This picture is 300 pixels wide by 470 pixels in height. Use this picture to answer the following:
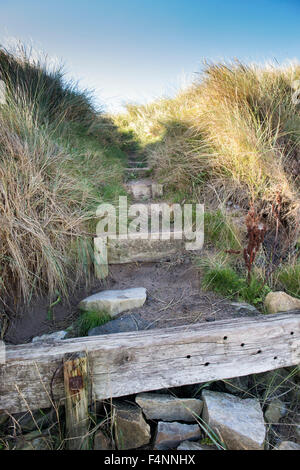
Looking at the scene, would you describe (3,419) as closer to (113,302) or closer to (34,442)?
(34,442)

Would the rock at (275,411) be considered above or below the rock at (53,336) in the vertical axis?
below

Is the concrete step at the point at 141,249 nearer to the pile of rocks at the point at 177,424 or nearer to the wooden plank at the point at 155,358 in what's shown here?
the wooden plank at the point at 155,358

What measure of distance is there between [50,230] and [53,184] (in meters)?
0.54

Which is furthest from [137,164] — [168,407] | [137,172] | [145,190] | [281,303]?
[168,407]

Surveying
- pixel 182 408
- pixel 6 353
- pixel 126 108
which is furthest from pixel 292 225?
pixel 126 108

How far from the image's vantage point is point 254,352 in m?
1.91

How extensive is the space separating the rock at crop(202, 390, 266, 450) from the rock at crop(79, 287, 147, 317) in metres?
0.85

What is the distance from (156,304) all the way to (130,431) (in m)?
1.03

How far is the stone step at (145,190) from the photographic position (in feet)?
15.0

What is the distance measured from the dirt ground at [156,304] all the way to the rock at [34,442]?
725 millimetres

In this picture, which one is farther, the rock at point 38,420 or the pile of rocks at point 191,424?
the rock at point 38,420

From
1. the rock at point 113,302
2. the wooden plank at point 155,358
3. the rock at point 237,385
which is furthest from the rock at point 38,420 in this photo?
the rock at point 237,385

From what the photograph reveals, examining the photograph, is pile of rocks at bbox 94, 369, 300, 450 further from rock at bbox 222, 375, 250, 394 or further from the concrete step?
the concrete step
